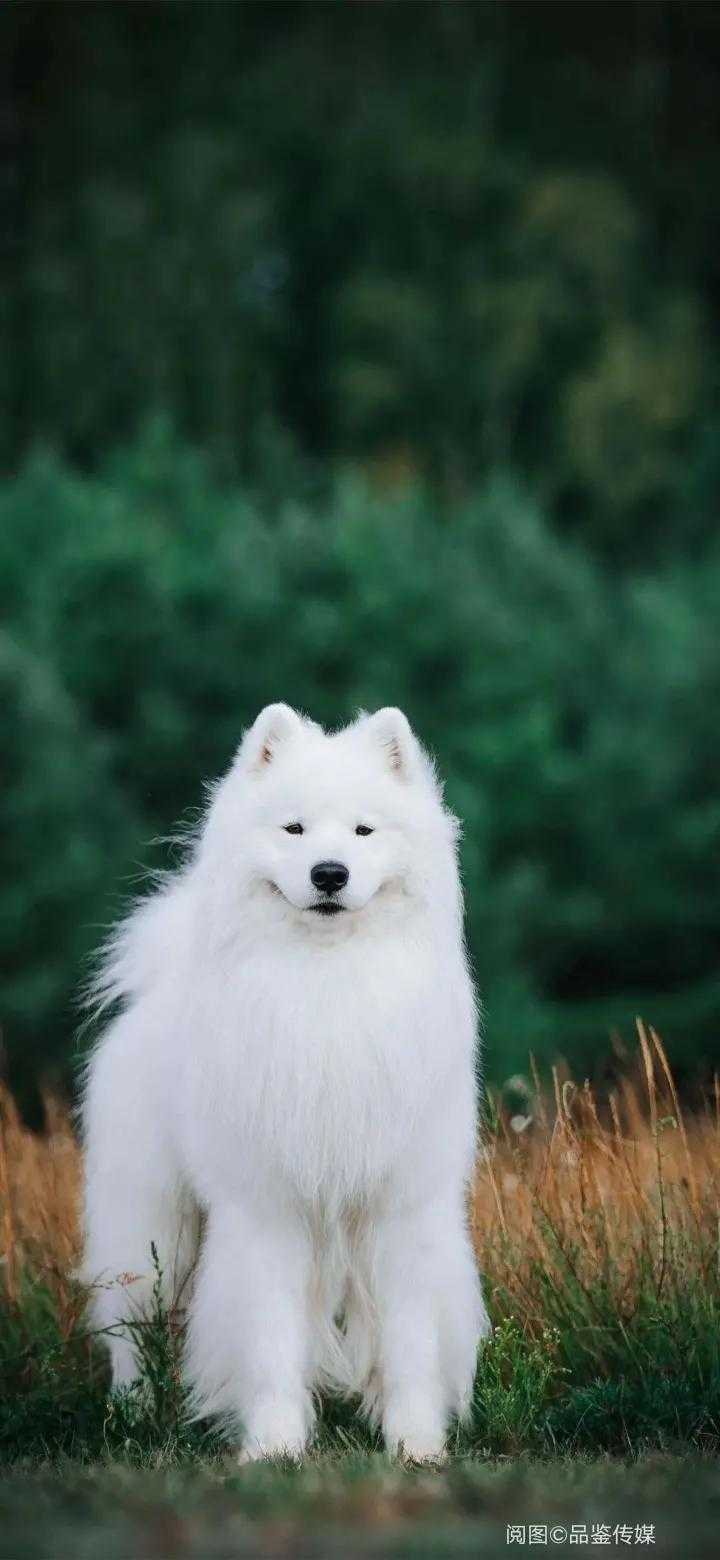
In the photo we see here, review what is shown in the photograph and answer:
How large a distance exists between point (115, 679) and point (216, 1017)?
32.2ft

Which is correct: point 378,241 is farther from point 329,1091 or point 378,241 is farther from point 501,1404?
point 501,1404

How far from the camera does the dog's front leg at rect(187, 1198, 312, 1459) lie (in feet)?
15.7

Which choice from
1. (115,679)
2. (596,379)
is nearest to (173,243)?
(596,379)

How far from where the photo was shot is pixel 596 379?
901 inches

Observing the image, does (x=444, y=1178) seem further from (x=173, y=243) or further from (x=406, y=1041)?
(x=173, y=243)

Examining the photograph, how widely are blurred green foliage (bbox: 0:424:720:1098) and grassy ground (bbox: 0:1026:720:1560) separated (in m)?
6.81

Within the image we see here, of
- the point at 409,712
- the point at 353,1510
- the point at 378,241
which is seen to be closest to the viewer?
the point at 353,1510

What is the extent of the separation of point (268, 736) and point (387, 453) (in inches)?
727

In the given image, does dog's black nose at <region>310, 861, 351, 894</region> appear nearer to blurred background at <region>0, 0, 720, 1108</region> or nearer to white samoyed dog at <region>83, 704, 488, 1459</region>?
white samoyed dog at <region>83, 704, 488, 1459</region>

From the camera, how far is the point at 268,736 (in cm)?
496

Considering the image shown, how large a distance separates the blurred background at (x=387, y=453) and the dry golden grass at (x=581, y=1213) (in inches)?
258

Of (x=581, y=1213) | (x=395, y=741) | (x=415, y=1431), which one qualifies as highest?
(x=395, y=741)

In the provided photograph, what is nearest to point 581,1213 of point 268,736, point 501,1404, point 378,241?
point 501,1404

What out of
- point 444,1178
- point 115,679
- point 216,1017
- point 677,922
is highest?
point 115,679
